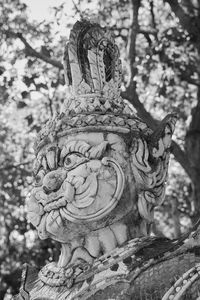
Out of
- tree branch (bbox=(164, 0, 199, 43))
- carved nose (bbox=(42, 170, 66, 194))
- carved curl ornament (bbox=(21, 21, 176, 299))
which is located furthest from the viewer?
A: tree branch (bbox=(164, 0, 199, 43))

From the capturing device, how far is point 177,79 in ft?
33.6

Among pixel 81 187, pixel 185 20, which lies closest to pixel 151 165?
pixel 81 187

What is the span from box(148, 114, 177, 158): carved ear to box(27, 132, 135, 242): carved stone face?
236 millimetres

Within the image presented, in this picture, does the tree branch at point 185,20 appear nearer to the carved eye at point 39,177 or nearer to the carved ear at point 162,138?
the carved ear at point 162,138

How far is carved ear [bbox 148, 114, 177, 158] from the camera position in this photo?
419 cm

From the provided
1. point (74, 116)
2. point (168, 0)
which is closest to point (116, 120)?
point (74, 116)

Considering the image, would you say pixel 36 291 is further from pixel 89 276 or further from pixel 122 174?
pixel 122 174

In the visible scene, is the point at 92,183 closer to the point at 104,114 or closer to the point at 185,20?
the point at 104,114

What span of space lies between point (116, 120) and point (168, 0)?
5644mm

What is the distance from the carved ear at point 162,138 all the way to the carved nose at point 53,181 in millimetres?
687

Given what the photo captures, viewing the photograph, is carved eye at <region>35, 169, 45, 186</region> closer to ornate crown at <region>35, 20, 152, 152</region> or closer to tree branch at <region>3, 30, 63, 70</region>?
ornate crown at <region>35, 20, 152, 152</region>

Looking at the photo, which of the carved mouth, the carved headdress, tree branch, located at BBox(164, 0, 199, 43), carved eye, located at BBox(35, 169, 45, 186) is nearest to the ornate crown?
the carved headdress

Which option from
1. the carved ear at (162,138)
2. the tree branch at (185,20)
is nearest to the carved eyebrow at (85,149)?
the carved ear at (162,138)

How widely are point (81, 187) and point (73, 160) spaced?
23cm
